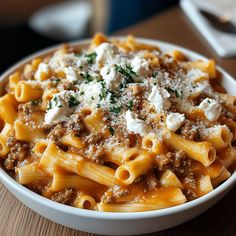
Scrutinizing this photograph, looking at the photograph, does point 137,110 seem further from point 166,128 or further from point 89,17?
point 89,17

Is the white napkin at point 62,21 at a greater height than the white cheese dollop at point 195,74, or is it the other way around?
the white cheese dollop at point 195,74

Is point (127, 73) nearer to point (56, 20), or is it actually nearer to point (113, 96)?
point (113, 96)

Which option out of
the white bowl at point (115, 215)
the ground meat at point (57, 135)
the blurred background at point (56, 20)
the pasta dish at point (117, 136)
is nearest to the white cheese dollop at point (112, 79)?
the pasta dish at point (117, 136)

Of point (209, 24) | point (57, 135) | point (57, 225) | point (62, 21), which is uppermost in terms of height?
point (57, 135)

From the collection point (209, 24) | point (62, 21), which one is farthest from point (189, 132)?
point (62, 21)

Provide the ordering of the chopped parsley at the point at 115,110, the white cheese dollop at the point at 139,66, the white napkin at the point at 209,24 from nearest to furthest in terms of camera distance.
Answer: the chopped parsley at the point at 115,110
the white cheese dollop at the point at 139,66
the white napkin at the point at 209,24

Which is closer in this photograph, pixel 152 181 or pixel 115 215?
pixel 115 215

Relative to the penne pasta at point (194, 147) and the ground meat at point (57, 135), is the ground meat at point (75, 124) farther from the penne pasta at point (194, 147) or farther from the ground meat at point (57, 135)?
the penne pasta at point (194, 147)
